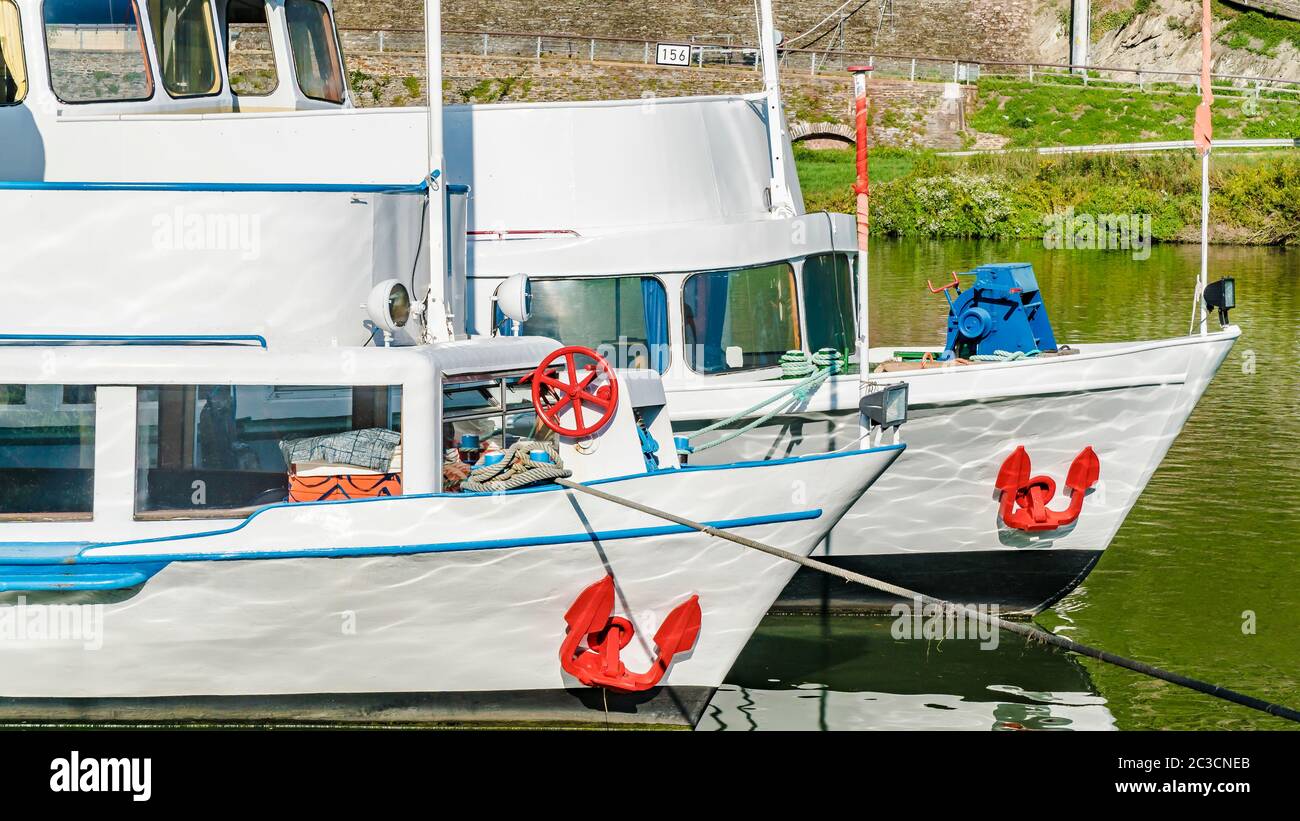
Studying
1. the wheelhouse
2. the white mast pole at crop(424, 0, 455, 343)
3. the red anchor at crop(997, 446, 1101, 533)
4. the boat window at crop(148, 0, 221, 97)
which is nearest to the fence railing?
the wheelhouse

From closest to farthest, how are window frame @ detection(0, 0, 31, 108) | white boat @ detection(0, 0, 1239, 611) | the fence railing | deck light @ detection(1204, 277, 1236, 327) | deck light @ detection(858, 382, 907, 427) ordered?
deck light @ detection(858, 382, 907, 427) → window frame @ detection(0, 0, 31, 108) → white boat @ detection(0, 0, 1239, 611) → deck light @ detection(1204, 277, 1236, 327) → the fence railing

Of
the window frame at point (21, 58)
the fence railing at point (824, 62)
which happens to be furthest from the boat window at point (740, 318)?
the fence railing at point (824, 62)

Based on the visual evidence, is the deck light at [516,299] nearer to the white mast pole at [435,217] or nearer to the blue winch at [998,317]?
the white mast pole at [435,217]

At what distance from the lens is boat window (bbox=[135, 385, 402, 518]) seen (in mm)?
8789

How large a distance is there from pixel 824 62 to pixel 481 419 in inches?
1856

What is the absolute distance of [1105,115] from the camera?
1941 inches

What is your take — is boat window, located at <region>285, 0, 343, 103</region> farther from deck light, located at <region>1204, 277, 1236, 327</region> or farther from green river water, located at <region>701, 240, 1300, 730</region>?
deck light, located at <region>1204, 277, 1236, 327</region>

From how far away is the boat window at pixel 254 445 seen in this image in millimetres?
8789

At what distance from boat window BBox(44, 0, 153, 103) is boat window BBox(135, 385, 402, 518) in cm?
332

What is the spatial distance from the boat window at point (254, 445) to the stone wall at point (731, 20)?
157 ft

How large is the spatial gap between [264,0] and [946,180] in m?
31.4
